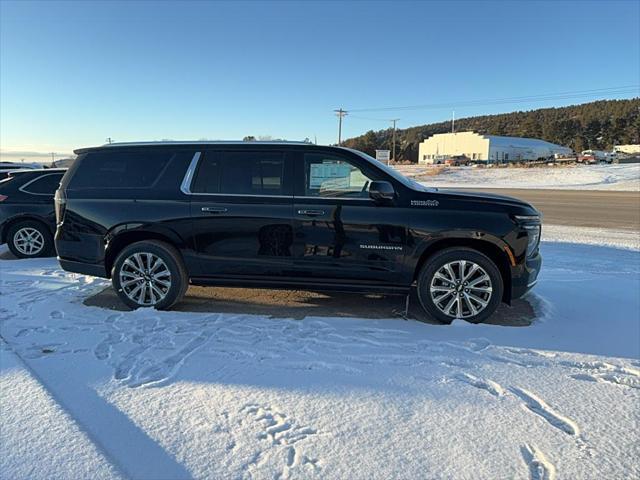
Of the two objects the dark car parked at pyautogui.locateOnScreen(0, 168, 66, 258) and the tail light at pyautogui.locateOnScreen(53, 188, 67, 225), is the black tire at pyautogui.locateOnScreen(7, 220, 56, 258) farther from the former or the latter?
the tail light at pyautogui.locateOnScreen(53, 188, 67, 225)

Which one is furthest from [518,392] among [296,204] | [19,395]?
[19,395]

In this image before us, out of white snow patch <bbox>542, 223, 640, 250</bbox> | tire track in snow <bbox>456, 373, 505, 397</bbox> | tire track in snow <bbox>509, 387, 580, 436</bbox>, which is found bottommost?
tire track in snow <bbox>509, 387, 580, 436</bbox>

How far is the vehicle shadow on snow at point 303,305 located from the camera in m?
5.07

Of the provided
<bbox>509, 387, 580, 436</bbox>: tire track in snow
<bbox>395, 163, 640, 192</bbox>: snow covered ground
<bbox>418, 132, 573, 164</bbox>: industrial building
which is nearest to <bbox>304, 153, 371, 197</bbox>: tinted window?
<bbox>509, 387, 580, 436</bbox>: tire track in snow

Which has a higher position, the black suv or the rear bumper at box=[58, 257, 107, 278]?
the black suv

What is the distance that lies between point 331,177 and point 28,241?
20.3ft

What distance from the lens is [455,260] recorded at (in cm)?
472

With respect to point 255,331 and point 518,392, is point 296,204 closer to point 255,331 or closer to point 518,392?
point 255,331

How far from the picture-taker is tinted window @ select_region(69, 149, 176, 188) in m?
5.25

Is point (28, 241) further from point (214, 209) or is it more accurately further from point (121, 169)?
point (214, 209)

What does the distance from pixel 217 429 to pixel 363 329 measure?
201cm

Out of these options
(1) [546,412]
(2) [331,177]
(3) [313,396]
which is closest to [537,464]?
(1) [546,412]

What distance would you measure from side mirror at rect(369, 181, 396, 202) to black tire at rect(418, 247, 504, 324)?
77cm

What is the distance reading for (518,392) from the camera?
327 centimetres
